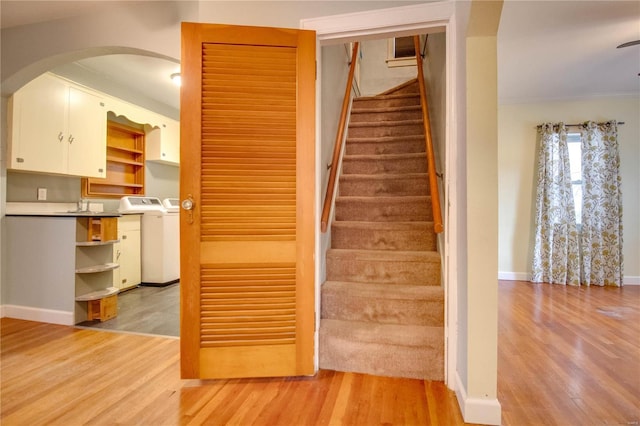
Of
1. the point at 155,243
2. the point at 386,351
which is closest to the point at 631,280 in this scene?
the point at 386,351

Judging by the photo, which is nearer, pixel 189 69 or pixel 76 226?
pixel 189 69

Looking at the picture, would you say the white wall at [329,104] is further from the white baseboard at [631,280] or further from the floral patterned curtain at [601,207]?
the white baseboard at [631,280]

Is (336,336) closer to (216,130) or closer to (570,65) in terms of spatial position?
(216,130)

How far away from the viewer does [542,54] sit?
9.66ft

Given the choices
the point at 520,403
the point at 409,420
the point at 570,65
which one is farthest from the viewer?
the point at 570,65

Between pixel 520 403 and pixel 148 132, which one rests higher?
pixel 148 132

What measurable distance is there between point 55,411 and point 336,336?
56.1 inches

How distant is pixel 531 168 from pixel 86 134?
5404 millimetres

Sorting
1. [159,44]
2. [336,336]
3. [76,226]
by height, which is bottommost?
[336,336]

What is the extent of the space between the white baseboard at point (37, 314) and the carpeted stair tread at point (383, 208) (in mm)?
2431

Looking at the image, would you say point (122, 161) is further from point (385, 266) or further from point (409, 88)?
point (409, 88)

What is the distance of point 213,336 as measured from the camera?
5.55 ft

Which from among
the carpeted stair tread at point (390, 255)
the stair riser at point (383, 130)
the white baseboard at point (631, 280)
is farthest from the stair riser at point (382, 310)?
the white baseboard at point (631, 280)

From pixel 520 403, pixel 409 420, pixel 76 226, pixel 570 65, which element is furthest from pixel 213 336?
pixel 570 65
